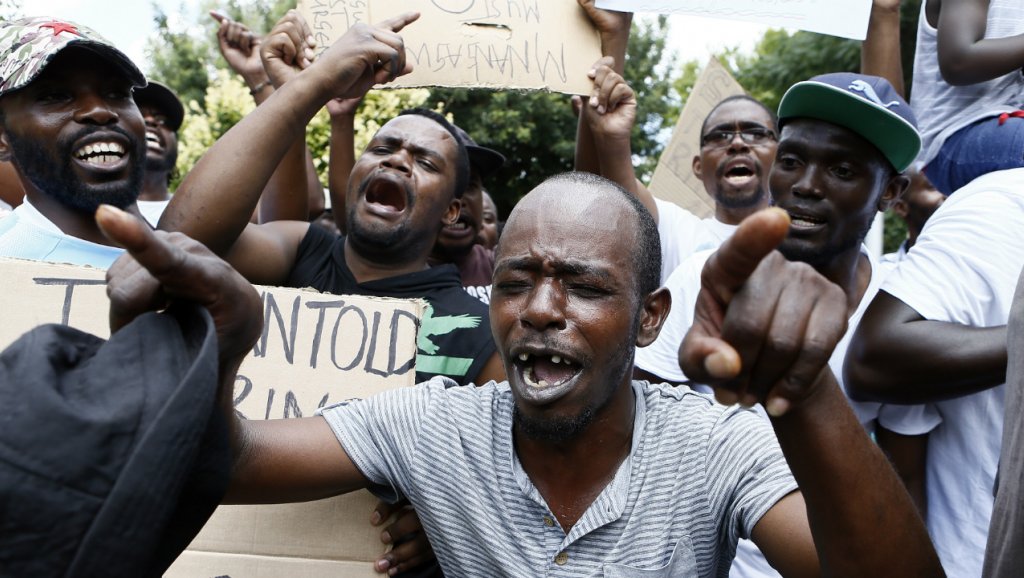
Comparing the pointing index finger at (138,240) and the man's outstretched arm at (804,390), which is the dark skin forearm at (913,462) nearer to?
the man's outstretched arm at (804,390)

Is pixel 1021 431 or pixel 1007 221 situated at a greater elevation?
pixel 1021 431

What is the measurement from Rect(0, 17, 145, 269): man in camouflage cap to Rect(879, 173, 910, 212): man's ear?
7.75 ft

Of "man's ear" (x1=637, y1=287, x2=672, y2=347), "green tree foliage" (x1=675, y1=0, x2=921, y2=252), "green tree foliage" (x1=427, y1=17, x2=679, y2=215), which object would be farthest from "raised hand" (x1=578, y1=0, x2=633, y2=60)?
"green tree foliage" (x1=427, y1=17, x2=679, y2=215)

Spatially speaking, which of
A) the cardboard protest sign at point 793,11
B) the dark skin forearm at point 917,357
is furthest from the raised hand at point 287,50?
the dark skin forearm at point 917,357

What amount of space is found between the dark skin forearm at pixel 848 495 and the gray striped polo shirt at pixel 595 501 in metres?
0.30

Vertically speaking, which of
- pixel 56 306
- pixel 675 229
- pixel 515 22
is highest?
pixel 515 22

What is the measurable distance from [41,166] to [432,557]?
5.16 feet

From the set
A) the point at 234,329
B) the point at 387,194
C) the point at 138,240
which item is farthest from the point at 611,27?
the point at 138,240

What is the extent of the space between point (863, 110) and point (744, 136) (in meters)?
1.85

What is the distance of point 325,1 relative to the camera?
351cm

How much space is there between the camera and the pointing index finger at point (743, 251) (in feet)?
3.99

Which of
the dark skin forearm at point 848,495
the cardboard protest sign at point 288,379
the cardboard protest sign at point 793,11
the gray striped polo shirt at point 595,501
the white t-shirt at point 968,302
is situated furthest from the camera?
the cardboard protest sign at point 793,11

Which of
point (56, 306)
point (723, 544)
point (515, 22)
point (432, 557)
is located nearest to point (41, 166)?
point (56, 306)

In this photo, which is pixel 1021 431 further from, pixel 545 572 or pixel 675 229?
pixel 675 229
